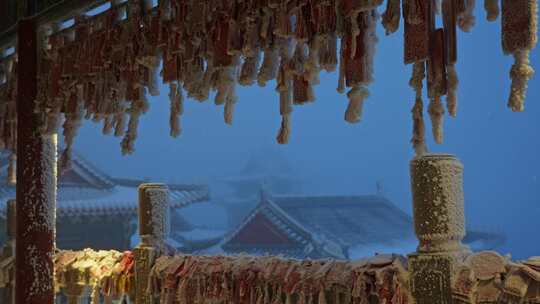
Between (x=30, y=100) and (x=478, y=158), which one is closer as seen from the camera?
(x=30, y=100)

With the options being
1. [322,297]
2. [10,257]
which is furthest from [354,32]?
[10,257]

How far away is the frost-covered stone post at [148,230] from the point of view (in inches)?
119

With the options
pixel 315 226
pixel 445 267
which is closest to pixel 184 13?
pixel 445 267

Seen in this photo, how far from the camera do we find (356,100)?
7.47 ft

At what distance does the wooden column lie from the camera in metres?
3.68

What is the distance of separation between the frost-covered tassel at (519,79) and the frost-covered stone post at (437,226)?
240mm

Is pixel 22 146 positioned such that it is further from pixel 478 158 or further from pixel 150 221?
pixel 478 158

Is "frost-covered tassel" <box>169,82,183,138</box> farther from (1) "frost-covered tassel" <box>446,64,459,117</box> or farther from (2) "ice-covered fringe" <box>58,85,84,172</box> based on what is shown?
(1) "frost-covered tassel" <box>446,64,459,117</box>

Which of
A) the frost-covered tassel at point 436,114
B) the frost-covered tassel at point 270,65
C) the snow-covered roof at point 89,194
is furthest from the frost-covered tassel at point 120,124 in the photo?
the snow-covered roof at point 89,194

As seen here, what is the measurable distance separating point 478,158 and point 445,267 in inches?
2418

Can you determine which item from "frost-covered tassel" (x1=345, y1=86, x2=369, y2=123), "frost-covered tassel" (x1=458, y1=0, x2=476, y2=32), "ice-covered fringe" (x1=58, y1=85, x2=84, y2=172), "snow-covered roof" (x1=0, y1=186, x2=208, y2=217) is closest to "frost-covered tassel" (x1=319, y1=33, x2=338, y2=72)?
"frost-covered tassel" (x1=345, y1=86, x2=369, y2=123)

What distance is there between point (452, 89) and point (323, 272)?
79cm

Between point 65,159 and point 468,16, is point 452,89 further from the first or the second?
point 65,159

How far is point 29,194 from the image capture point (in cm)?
384
